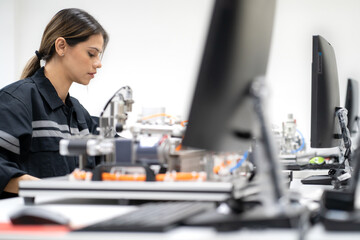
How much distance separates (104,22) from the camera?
14.1 feet

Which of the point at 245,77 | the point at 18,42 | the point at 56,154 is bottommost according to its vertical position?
the point at 56,154

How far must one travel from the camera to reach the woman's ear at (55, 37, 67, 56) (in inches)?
81.8

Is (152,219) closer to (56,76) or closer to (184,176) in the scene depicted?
(184,176)

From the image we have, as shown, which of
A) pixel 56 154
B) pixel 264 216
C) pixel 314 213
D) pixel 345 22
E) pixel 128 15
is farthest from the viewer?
pixel 128 15

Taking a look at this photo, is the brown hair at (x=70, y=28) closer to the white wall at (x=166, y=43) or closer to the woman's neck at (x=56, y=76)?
the woman's neck at (x=56, y=76)

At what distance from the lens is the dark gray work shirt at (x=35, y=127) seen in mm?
1685

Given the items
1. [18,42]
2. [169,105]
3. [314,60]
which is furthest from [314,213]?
[18,42]

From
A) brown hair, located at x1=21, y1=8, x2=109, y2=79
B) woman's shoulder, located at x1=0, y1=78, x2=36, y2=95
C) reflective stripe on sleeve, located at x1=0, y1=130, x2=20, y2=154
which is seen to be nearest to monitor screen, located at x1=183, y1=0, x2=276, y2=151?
reflective stripe on sleeve, located at x1=0, y1=130, x2=20, y2=154

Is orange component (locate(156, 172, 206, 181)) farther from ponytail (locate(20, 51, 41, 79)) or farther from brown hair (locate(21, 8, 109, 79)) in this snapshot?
ponytail (locate(20, 51, 41, 79))

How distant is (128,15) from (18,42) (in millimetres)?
1119

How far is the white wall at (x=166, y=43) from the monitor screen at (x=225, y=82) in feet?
10.2

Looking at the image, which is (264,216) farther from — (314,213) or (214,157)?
(214,157)

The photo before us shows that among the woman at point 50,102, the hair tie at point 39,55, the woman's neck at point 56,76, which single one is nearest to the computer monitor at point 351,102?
the woman at point 50,102

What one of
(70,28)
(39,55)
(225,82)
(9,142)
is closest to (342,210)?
(225,82)
